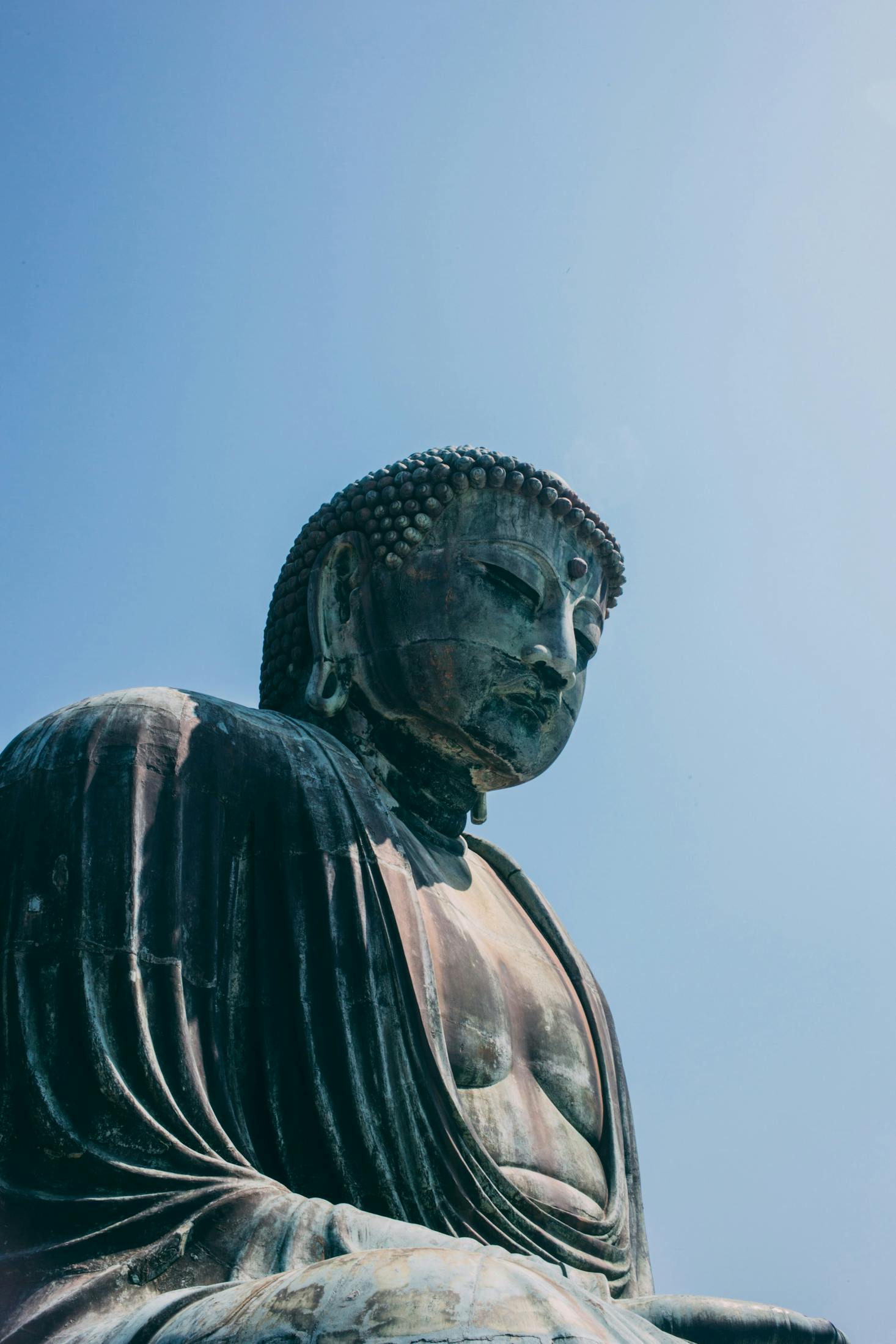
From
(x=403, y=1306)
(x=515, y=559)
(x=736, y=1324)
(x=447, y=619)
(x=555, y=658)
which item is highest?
(x=515, y=559)

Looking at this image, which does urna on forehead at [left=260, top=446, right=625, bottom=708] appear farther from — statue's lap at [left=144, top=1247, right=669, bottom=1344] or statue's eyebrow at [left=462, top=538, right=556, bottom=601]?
statue's lap at [left=144, top=1247, right=669, bottom=1344]

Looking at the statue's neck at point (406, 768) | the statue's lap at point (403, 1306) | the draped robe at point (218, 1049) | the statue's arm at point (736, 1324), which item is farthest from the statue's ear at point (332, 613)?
the statue's lap at point (403, 1306)

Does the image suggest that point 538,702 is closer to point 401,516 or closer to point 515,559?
point 515,559

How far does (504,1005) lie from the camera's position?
7668 mm

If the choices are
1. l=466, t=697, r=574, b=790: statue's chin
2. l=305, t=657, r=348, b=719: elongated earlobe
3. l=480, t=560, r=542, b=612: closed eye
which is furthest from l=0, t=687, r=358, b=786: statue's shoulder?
l=480, t=560, r=542, b=612: closed eye

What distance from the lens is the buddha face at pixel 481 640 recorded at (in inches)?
320

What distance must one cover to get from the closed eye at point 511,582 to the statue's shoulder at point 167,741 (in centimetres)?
123

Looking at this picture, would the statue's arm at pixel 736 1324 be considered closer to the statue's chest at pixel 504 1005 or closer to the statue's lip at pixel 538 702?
the statue's chest at pixel 504 1005

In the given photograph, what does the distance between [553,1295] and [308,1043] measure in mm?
2281

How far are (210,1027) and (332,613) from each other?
2630mm

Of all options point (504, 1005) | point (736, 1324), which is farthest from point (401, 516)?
→ point (736, 1324)

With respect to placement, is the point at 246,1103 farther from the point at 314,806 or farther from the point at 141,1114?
the point at 314,806

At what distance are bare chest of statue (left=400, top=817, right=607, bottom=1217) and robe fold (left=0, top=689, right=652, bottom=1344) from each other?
0.74 ft

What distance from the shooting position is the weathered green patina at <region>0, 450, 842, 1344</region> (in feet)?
17.4
